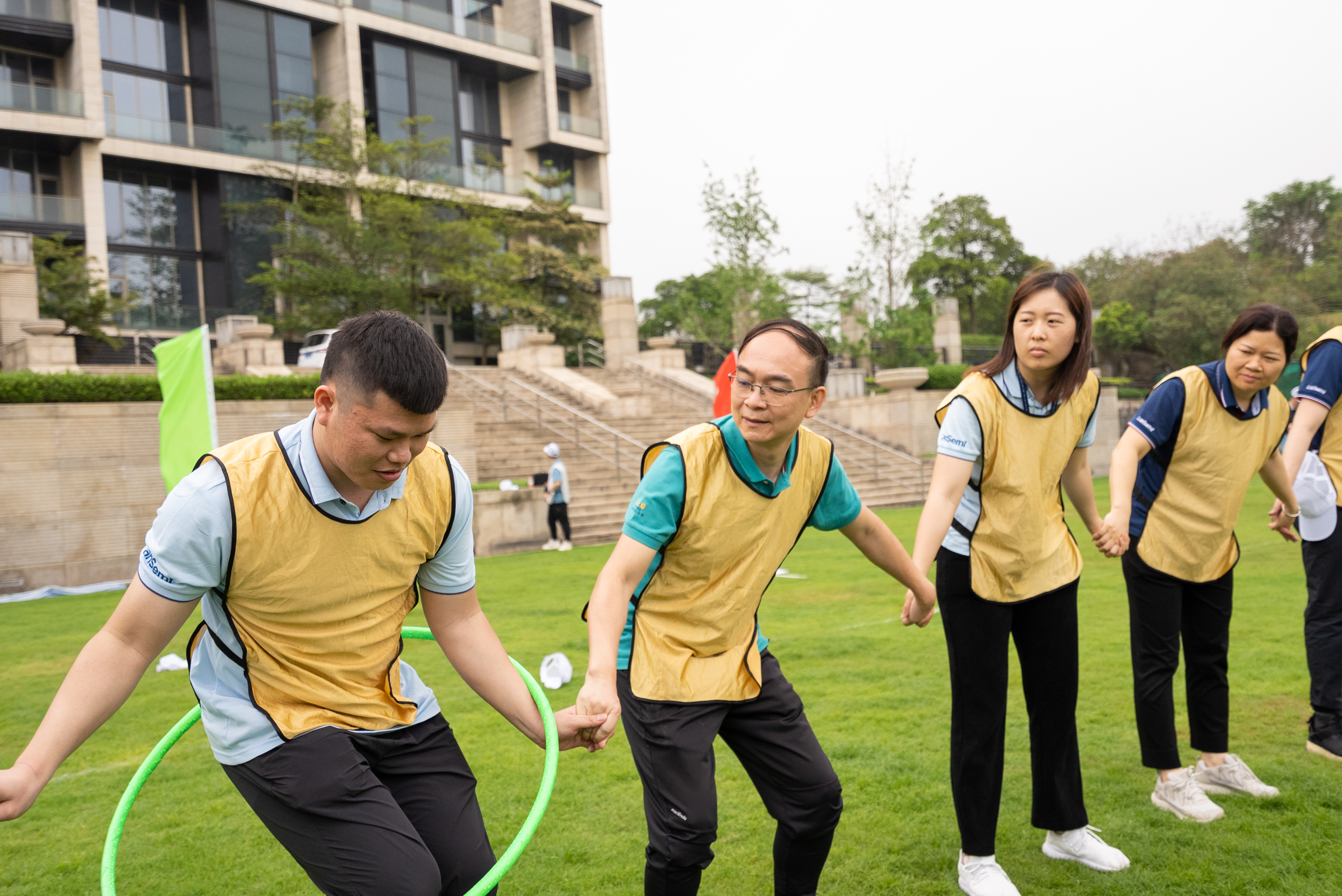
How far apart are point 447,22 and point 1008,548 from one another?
48.8 m

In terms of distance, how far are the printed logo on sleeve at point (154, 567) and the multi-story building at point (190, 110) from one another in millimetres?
38024

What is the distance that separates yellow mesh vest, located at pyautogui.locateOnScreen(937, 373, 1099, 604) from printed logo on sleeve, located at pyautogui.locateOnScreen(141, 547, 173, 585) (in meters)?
2.78

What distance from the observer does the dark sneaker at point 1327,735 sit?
17.3 ft

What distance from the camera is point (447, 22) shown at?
4662 centimetres

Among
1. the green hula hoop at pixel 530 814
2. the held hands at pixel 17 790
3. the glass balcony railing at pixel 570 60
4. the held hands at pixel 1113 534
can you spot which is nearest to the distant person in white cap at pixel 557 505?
the held hands at pixel 1113 534

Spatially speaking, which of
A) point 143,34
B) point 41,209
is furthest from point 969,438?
point 143,34

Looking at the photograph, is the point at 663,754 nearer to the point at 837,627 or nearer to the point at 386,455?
the point at 386,455

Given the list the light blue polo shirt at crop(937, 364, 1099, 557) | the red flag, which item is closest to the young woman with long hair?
the light blue polo shirt at crop(937, 364, 1099, 557)

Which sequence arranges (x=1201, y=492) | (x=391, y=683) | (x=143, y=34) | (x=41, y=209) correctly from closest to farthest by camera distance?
(x=391, y=683), (x=1201, y=492), (x=41, y=209), (x=143, y=34)

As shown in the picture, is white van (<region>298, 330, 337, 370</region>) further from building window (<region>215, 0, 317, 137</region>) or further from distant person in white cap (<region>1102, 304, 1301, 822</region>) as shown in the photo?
distant person in white cap (<region>1102, 304, 1301, 822</region>)

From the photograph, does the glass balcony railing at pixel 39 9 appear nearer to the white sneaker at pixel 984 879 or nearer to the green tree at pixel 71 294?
the green tree at pixel 71 294

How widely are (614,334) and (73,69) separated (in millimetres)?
21945

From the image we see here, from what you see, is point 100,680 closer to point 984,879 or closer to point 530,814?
point 530,814

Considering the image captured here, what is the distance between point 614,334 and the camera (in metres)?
36.2
